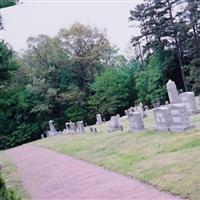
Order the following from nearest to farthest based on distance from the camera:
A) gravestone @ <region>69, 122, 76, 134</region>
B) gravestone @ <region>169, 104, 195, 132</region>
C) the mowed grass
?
the mowed grass
gravestone @ <region>169, 104, 195, 132</region>
gravestone @ <region>69, 122, 76, 134</region>

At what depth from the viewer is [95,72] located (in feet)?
181

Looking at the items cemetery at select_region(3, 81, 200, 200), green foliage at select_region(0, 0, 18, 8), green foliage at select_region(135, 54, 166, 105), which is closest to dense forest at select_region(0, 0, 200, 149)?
green foliage at select_region(135, 54, 166, 105)

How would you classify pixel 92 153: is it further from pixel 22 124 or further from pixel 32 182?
pixel 22 124

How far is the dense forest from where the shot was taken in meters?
46.7

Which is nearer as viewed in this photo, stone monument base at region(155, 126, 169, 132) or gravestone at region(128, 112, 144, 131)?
stone monument base at region(155, 126, 169, 132)

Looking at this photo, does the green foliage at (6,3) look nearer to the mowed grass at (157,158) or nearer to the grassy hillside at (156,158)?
the grassy hillside at (156,158)

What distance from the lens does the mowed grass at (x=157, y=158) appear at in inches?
368

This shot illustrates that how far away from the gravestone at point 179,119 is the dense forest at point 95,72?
2664 centimetres

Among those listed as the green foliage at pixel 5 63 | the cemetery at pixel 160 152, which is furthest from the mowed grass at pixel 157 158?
the green foliage at pixel 5 63

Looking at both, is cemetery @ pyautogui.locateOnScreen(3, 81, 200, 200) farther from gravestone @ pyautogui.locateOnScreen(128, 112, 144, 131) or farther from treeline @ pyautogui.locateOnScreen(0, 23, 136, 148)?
treeline @ pyautogui.locateOnScreen(0, 23, 136, 148)

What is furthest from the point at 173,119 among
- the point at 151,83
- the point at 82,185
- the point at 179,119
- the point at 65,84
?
the point at 65,84

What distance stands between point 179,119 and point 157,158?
4.16 metres

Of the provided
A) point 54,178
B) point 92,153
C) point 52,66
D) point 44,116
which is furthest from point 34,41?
point 54,178

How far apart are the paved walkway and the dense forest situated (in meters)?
29.3
